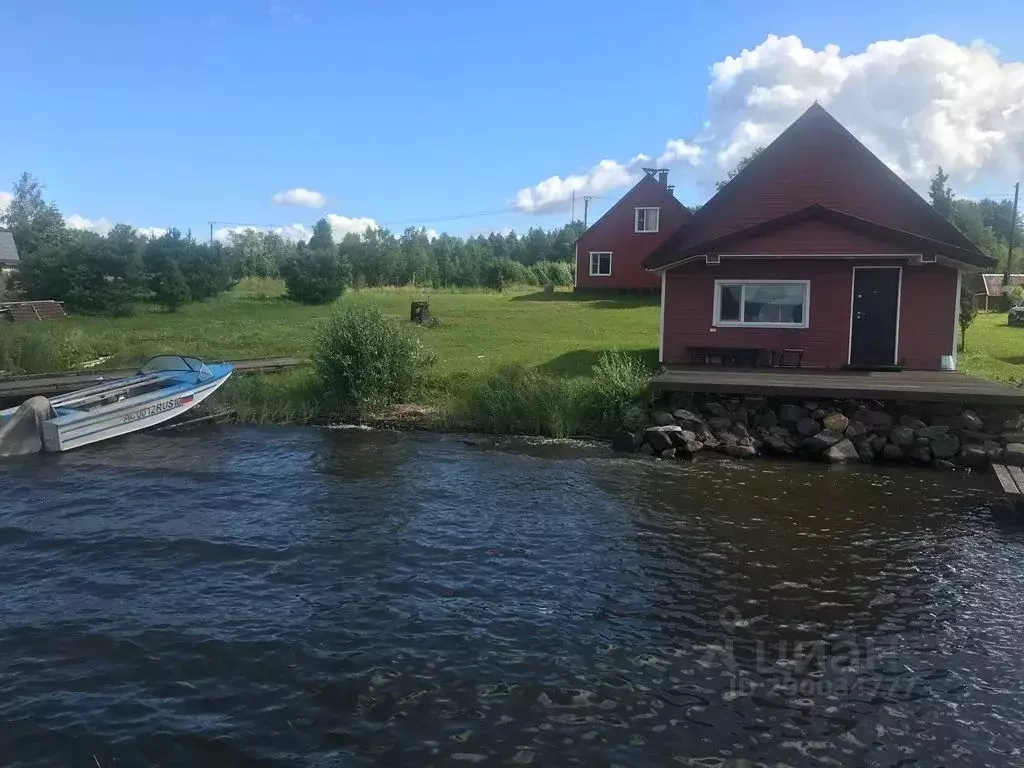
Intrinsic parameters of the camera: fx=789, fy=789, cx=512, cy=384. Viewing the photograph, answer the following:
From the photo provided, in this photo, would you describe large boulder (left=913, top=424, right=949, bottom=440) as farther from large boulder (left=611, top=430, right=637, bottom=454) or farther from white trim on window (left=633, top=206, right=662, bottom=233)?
white trim on window (left=633, top=206, right=662, bottom=233)

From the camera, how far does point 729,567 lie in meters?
8.70

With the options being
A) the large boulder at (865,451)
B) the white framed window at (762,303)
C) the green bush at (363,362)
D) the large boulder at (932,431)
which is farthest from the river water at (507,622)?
the white framed window at (762,303)

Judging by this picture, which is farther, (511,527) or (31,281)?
(31,281)

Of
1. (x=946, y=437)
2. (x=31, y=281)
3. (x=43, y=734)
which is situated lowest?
(x=43, y=734)

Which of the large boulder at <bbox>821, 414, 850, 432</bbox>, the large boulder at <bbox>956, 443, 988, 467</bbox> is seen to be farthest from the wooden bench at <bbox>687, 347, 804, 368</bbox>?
the large boulder at <bbox>956, 443, 988, 467</bbox>

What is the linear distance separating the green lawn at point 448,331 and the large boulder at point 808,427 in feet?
20.0

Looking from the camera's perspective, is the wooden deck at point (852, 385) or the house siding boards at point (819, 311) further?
the house siding boards at point (819, 311)

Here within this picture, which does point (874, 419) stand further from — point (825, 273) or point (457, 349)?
point (457, 349)

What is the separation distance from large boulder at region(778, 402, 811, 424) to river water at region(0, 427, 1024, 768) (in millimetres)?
2616

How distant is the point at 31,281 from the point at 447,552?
32050 millimetres

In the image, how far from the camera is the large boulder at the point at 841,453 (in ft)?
45.7

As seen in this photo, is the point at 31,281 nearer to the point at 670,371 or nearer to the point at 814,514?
the point at 670,371

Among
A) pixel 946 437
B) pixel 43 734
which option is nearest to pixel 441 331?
pixel 946 437

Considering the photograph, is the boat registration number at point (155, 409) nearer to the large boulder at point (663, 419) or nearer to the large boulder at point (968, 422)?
the large boulder at point (663, 419)
